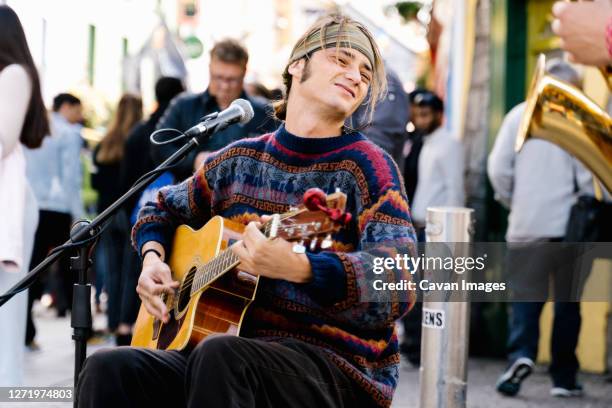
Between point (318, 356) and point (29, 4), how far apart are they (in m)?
8.56

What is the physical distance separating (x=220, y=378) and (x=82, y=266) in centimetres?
87

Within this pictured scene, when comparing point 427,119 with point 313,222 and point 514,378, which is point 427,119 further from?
point 313,222

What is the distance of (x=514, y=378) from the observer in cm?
625

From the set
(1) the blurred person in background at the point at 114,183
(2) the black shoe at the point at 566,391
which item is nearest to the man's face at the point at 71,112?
(1) the blurred person in background at the point at 114,183

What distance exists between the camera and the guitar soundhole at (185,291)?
128 inches

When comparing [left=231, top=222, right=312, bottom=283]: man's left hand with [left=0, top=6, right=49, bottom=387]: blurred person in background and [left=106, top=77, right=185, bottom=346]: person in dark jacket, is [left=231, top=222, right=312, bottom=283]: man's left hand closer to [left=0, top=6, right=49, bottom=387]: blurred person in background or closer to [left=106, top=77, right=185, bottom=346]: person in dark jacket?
[left=0, top=6, right=49, bottom=387]: blurred person in background

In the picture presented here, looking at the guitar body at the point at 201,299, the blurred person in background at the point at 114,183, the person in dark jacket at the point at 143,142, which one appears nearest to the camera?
the guitar body at the point at 201,299

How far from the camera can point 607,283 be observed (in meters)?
6.18

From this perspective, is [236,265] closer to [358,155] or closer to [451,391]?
[358,155]

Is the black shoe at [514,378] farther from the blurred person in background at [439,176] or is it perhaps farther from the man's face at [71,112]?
the man's face at [71,112]

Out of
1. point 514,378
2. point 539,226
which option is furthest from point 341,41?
point 514,378

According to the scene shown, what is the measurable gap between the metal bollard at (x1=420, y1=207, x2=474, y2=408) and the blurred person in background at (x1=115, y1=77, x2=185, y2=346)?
265 centimetres

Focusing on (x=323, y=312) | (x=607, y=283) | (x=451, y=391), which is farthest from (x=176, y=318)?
(x=607, y=283)

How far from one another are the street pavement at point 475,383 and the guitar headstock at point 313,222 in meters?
3.01
